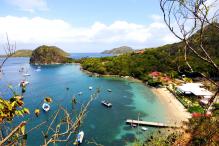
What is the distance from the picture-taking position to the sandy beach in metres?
36.8

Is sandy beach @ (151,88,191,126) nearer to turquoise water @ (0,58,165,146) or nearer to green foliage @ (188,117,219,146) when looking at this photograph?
turquoise water @ (0,58,165,146)

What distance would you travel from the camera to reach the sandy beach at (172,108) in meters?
36.8

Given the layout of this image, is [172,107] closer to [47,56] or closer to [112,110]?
[112,110]

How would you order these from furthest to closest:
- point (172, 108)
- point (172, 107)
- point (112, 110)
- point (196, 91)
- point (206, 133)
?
point (196, 91) → point (172, 107) → point (112, 110) → point (172, 108) → point (206, 133)

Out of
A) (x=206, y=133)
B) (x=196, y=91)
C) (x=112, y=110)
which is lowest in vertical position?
(x=112, y=110)

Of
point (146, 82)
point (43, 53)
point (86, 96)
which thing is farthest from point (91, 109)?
point (43, 53)

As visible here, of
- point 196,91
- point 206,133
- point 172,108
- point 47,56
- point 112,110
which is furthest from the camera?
point 47,56

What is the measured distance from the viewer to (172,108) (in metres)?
42.5

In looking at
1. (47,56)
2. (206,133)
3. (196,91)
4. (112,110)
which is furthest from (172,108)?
(47,56)

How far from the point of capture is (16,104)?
12.0 feet

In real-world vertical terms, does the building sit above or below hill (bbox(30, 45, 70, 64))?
below

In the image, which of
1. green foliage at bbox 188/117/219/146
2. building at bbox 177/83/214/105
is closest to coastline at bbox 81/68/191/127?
building at bbox 177/83/214/105

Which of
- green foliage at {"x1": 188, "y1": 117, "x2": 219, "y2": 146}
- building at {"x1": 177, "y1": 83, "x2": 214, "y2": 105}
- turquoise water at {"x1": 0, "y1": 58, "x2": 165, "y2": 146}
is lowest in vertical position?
turquoise water at {"x1": 0, "y1": 58, "x2": 165, "y2": 146}

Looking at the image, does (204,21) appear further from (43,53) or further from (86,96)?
(43,53)
